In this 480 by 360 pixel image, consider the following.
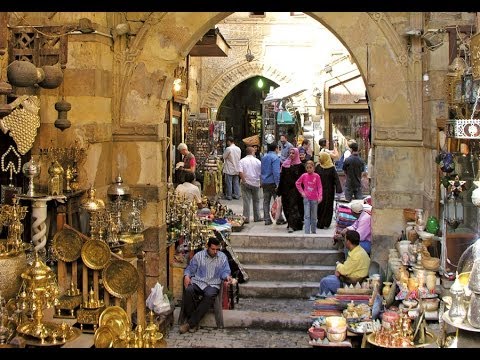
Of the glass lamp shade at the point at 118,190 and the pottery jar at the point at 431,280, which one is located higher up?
the glass lamp shade at the point at 118,190

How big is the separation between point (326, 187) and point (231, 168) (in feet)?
11.8

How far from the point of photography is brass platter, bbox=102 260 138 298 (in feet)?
21.0

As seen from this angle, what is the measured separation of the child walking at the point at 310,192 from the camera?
10664 millimetres

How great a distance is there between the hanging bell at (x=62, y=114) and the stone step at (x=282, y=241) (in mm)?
3970

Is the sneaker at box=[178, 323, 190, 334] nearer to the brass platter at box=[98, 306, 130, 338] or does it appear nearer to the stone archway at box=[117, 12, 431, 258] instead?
the brass platter at box=[98, 306, 130, 338]

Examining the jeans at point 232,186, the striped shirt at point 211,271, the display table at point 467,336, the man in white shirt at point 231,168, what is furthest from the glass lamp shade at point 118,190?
the jeans at point 232,186

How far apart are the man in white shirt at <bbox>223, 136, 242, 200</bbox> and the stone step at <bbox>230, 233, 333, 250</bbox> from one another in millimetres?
3598

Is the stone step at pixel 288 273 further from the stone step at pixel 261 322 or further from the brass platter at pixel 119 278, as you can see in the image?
the brass platter at pixel 119 278

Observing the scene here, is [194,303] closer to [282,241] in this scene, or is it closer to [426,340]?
[282,241]

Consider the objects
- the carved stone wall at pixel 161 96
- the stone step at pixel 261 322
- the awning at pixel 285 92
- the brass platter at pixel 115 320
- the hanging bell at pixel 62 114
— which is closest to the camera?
the brass platter at pixel 115 320

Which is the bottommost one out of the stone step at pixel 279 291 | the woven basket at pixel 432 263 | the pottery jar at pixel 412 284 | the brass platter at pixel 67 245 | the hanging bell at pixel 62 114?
the stone step at pixel 279 291

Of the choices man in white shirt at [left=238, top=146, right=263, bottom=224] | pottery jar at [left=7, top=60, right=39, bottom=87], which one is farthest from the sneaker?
man in white shirt at [left=238, top=146, right=263, bottom=224]

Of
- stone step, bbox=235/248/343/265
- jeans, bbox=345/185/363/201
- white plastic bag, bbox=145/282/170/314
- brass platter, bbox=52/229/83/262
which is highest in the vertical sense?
jeans, bbox=345/185/363/201
